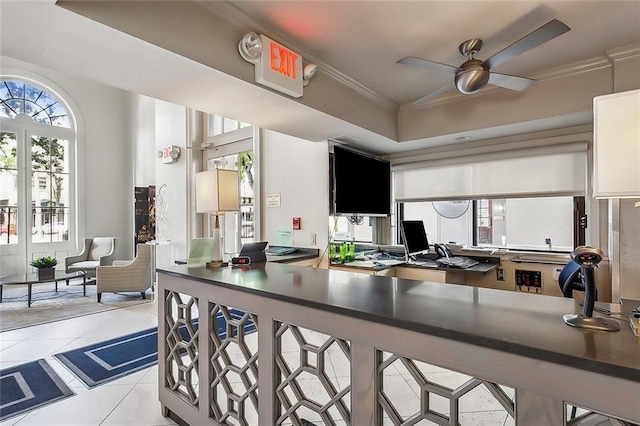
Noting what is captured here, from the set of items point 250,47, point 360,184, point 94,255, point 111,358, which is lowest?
point 111,358

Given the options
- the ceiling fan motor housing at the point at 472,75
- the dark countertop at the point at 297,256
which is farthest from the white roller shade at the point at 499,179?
the ceiling fan motor housing at the point at 472,75

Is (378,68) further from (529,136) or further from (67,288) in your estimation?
(67,288)

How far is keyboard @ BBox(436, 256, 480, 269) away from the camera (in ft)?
11.0

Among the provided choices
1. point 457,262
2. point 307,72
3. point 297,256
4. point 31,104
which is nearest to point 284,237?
point 297,256

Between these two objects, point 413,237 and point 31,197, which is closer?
point 413,237

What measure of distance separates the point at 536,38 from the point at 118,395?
3.59 m

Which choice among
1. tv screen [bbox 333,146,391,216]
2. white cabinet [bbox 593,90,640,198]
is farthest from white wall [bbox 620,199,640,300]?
tv screen [bbox 333,146,391,216]

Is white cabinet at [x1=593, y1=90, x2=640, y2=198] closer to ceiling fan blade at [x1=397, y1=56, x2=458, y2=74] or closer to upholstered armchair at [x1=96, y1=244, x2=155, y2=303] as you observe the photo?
ceiling fan blade at [x1=397, y1=56, x2=458, y2=74]

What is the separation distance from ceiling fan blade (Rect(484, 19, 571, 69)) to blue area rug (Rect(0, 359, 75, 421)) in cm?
377

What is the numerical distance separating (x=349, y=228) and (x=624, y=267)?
2.72 m

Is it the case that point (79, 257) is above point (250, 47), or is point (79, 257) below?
below

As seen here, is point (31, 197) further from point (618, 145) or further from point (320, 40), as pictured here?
point (618, 145)

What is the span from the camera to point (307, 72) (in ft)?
7.95

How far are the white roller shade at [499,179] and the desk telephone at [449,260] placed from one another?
2.22 feet
